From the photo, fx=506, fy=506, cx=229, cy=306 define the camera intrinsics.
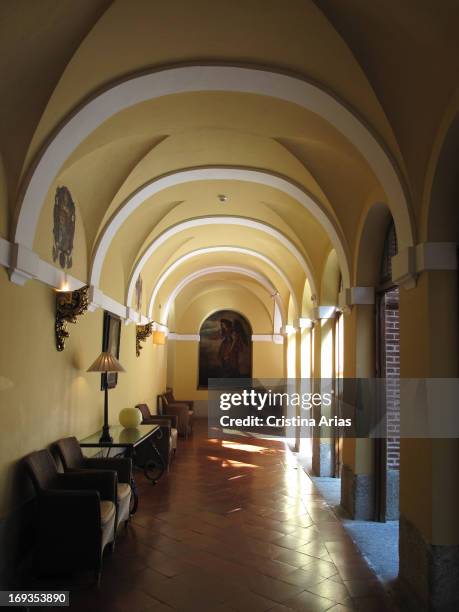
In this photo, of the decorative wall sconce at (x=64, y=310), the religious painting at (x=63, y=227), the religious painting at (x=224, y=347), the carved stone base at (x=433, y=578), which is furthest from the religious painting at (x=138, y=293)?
the religious painting at (x=224, y=347)

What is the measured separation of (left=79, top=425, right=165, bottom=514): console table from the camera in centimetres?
582

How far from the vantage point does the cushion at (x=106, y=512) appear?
4178 mm

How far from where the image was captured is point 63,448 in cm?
507

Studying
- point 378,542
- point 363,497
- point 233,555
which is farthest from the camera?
point 363,497

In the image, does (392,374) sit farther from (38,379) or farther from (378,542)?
(38,379)

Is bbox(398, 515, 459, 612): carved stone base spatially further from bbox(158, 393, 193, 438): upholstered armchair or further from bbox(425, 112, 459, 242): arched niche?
bbox(158, 393, 193, 438): upholstered armchair

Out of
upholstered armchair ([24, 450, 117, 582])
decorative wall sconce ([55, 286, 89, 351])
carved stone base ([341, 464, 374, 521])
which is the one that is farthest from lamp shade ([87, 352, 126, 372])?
carved stone base ([341, 464, 374, 521])

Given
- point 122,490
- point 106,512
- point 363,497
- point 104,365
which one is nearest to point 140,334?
point 104,365

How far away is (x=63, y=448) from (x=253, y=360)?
1234 centimetres

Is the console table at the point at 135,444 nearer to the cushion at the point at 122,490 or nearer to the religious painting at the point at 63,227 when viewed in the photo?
the cushion at the point at 122,490

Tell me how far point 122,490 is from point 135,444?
3.57ft

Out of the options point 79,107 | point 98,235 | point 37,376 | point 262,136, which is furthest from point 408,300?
point 98,235

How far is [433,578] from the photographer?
3439mm

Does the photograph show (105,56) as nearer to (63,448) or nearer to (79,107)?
(79,107)
